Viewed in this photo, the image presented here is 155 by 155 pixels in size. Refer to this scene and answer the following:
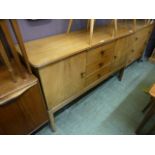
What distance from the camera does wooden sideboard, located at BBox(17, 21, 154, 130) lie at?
3.28 feet

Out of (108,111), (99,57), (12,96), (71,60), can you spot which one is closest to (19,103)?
(12,96)

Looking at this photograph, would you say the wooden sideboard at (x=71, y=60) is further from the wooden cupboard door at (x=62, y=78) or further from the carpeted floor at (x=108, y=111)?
the carpeted floor at (x=108, y=111)

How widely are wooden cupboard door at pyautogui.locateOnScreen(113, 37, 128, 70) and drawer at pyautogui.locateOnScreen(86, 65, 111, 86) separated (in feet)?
0.53

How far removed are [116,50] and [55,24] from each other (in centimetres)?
83

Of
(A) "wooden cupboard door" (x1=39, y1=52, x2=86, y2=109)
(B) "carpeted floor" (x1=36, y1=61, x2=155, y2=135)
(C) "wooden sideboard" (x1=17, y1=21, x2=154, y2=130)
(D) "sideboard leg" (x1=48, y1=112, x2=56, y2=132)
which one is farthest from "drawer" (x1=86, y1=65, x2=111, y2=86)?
(D) "sideboard leg" (x1=48, y1=112, x2=56, y2=132)

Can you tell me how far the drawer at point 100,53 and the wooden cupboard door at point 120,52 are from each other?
0.13 meters

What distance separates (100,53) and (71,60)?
43 centimetres

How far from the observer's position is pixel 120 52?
171 cm

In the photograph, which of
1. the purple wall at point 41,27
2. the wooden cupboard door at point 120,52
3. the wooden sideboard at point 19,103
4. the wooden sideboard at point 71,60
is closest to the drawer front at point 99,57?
the wooden sideboard at point 71,60

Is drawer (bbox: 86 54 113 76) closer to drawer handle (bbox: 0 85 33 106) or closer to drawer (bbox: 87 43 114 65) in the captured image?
drawer (bbox: 87 43 114 65)

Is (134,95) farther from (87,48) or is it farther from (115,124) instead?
(87,48)

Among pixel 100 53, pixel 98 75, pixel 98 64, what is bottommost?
pixel 98 75

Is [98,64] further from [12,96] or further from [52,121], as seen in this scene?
[12,96]

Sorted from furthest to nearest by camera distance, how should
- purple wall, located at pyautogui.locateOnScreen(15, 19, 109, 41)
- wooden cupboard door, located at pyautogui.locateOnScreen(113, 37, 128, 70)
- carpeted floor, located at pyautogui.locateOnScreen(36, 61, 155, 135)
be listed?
wooden cupboard door, located at pyautogui.locateOnScreen(113, 37, 128, 70)
carpeted floor, located at pyautogui.locateOnScreen(36, 61, 155, 135)
purple wall, located at pyautogui.locateOnScreen(15, 19, 109, 41)
